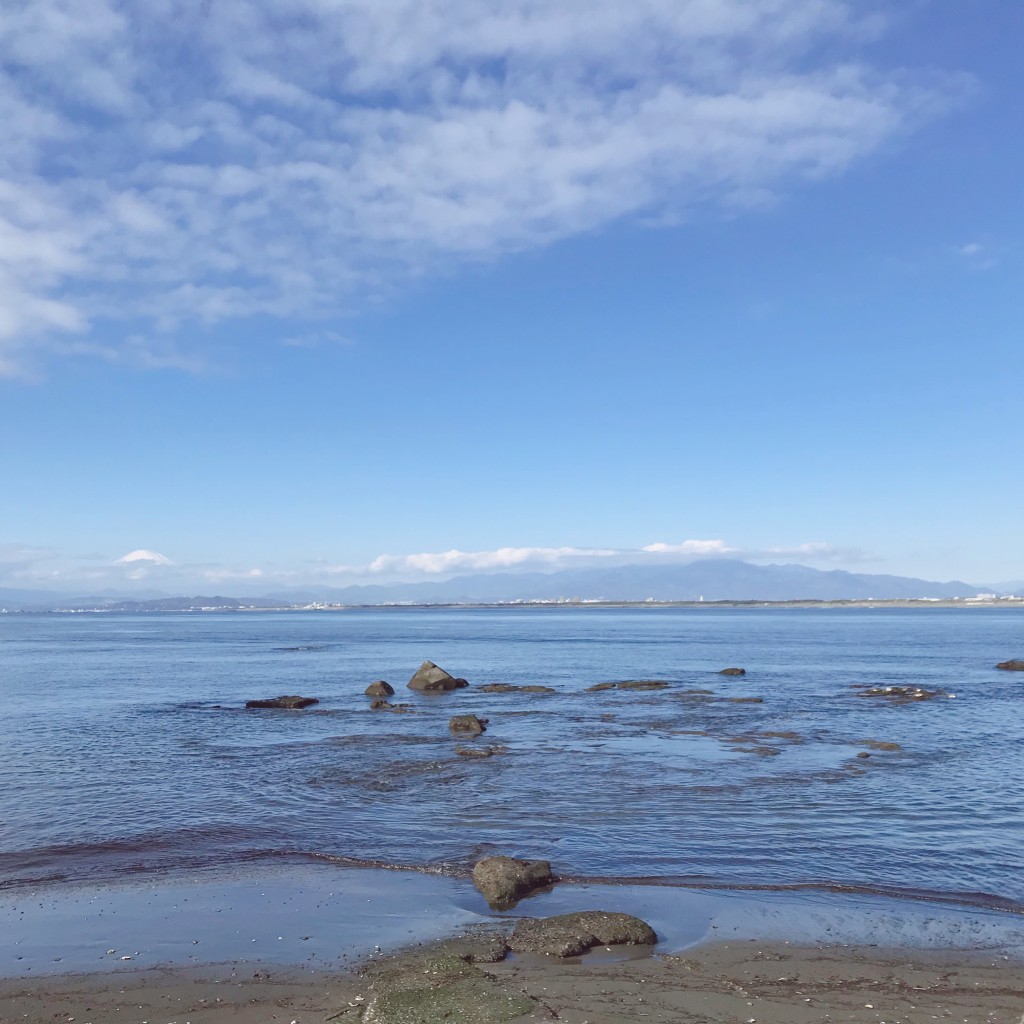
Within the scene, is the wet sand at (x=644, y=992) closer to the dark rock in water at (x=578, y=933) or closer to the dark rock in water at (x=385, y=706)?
the dark rock in water at (x=578, y=933)

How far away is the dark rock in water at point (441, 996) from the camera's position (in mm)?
10828

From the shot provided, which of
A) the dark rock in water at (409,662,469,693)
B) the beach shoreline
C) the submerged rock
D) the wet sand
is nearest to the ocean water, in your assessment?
the submerged rock

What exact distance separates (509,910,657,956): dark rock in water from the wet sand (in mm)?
534

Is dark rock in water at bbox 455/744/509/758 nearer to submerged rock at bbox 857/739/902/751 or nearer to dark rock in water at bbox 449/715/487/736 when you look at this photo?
dark rock in water at bbox 449/715/487/736

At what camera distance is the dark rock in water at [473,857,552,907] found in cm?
1553

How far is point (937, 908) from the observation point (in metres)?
15.5

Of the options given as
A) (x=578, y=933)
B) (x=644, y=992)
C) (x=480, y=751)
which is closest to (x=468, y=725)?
(x=480, y=751)

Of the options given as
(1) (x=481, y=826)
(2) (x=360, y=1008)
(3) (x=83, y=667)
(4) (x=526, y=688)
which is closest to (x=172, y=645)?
(3) (x=83, y=667)

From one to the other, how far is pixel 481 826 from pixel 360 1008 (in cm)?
1012

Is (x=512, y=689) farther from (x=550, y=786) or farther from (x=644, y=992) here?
(x=644, y=992)

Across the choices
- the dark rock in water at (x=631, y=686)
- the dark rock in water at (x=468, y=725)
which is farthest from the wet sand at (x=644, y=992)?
the dark rock in water at (x=631, y=686)

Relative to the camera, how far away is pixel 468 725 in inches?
1431

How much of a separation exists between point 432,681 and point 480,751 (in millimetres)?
23348

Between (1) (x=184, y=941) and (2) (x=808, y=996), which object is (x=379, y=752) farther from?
(2) (x=808, y=996)
